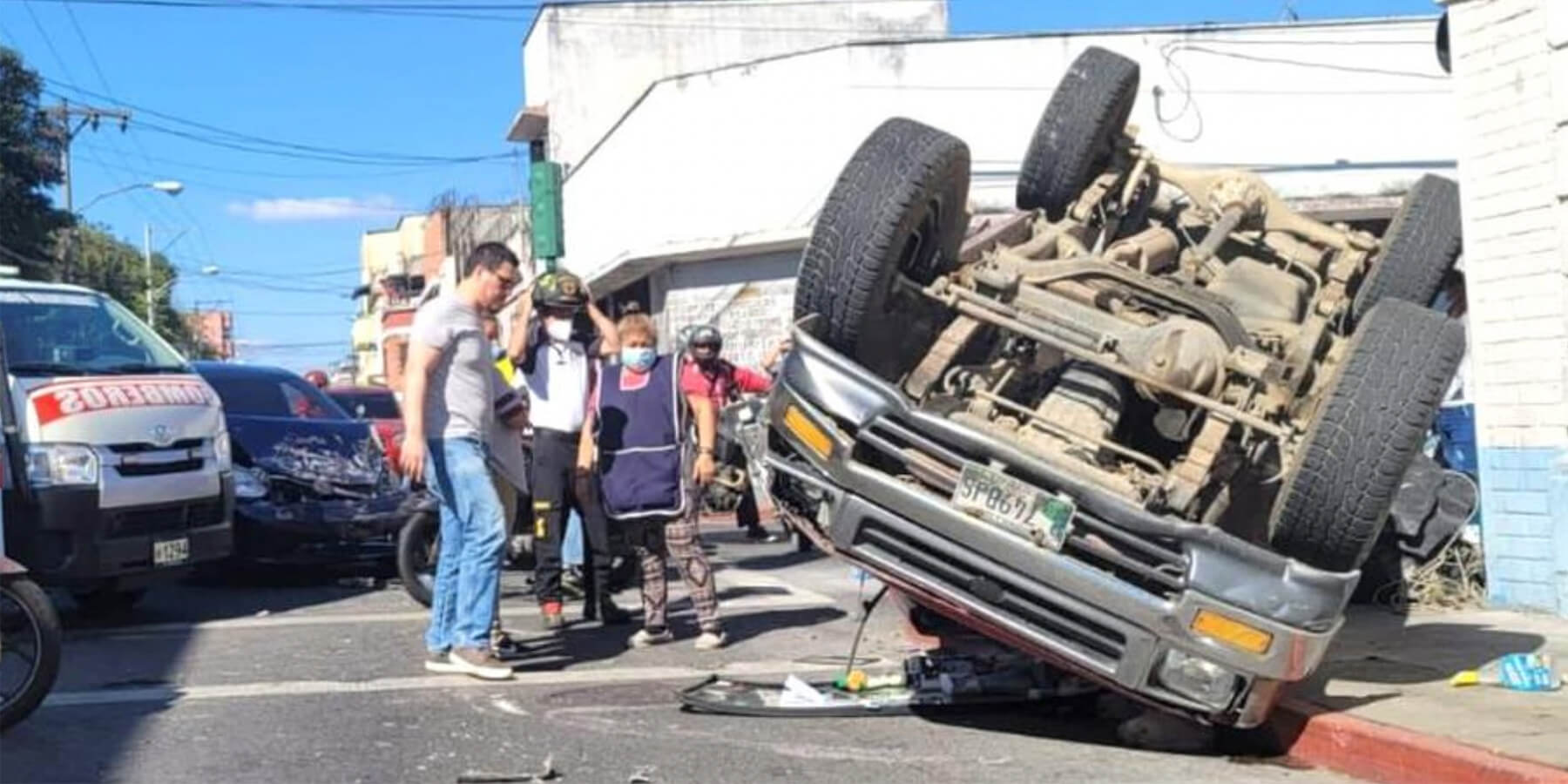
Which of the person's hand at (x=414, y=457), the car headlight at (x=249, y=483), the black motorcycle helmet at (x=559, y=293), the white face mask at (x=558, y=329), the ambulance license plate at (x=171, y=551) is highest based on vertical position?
the black motorcycle helmet at (x=559, y=293)

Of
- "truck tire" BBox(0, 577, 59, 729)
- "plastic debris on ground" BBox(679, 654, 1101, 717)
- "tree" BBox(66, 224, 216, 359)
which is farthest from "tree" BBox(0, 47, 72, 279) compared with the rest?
"plastic debris on ground" BBox(679, 654, 1101, 717)

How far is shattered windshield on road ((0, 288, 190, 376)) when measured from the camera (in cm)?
898

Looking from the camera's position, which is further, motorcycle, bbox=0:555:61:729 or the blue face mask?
the blue face mask

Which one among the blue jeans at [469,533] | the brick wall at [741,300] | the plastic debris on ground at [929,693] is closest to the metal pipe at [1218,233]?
the plastic debris on ground at [929,693]

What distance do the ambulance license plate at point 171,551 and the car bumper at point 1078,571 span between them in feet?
14.9

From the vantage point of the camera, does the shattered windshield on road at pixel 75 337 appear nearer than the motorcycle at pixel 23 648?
No

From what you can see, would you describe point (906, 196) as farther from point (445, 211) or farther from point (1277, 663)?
point (445, 211)

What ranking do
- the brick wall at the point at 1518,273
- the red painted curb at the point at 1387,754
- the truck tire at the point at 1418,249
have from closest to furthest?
1. the red painted curb at the point at 1387,754
2. the truck tire at the point at 1418,249
3. the brick wall at the point at 1518,273

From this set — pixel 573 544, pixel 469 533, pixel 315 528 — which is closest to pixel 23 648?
pixel 469 533

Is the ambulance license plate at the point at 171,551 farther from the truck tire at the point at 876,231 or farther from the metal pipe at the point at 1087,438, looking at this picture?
the metal pipe at the point at 1087,438

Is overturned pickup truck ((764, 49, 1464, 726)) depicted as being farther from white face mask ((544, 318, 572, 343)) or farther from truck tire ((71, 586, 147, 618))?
truck tire ((71, 586, 147, 618))

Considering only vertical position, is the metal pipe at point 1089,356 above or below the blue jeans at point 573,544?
above

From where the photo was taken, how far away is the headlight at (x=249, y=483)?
1077 centimetres

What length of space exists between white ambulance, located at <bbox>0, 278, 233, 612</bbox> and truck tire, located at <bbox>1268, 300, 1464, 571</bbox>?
588cm
